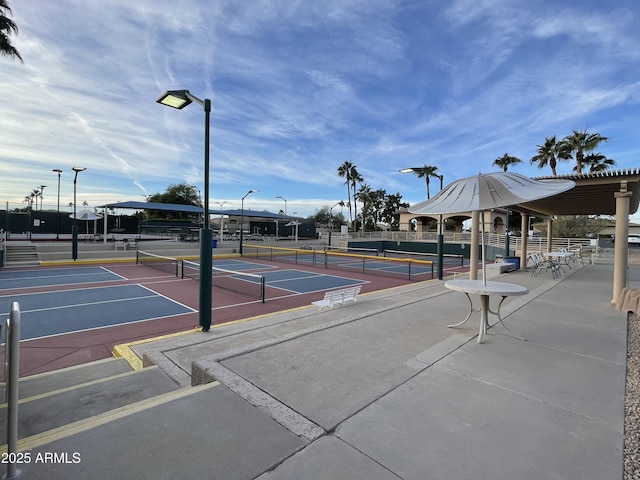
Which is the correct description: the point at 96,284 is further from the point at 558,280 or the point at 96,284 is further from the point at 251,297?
the point at 558,280

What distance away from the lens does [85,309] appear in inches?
415

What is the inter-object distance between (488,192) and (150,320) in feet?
29.8

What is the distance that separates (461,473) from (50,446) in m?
3.21

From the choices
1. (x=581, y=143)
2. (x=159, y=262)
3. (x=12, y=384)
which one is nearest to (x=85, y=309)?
(x=12, y=384)

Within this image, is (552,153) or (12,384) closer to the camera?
(12,384)

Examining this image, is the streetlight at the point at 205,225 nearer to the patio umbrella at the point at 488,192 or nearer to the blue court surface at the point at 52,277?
the patio umbrella at the point at 488,192

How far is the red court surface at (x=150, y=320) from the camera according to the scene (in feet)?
22.1

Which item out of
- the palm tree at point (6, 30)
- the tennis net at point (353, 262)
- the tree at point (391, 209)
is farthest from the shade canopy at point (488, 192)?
the tree at point (391, 209)

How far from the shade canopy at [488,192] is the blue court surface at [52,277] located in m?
16.5

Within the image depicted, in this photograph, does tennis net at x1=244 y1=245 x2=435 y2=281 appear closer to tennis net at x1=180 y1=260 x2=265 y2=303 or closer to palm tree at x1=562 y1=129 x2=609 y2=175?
tennis net at x1=180 y1=260 x2=265 y2=303

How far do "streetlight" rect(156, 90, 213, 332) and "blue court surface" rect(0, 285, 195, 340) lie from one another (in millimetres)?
3685

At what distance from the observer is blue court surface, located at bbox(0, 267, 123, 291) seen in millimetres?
15022

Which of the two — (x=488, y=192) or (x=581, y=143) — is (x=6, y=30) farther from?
(x=581, y=143)

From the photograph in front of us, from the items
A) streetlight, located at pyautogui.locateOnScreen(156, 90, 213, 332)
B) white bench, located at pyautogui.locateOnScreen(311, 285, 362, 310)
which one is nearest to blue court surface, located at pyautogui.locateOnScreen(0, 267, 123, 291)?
streetlight, located at pyautogui.locateOnScreen(156, 90, 213, 332)
